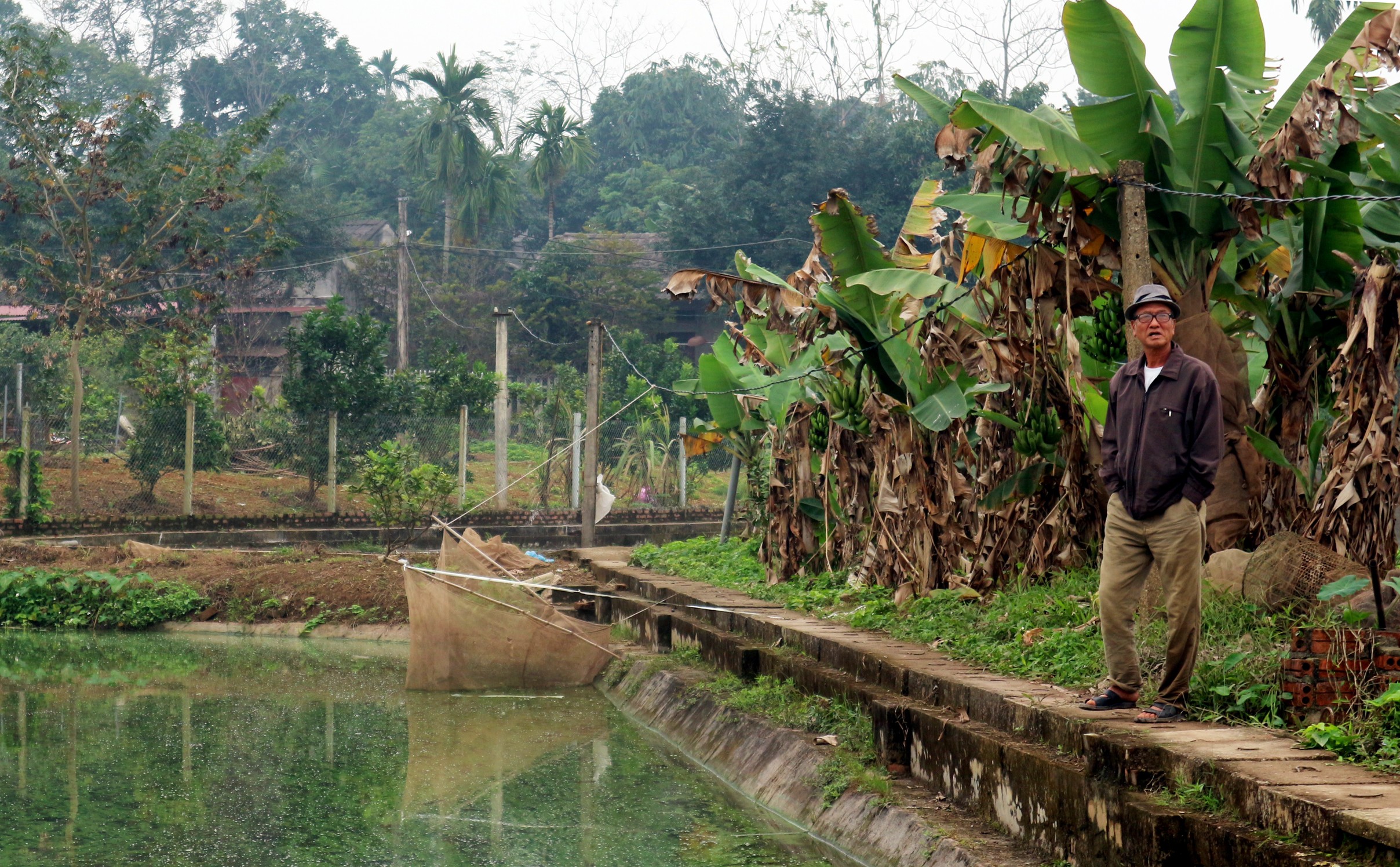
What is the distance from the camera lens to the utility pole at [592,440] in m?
15.8

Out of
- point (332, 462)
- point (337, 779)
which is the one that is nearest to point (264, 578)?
point (332, 462)

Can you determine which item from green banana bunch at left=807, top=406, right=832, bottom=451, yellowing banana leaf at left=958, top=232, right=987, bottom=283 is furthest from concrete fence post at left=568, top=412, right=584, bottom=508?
yellowing banana leaf at left=958, top=232, right=987, bottom=283

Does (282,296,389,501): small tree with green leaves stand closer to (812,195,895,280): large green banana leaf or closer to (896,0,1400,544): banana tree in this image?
(812,195,895,280): large green banana leaf

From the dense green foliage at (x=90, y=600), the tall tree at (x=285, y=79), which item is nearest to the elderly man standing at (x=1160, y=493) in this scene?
the dense green foliage at (x=90, y=600)

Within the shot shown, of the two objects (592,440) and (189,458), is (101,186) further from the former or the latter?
(592,440)

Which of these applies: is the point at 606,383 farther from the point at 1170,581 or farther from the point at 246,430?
→ the point at 1170,581

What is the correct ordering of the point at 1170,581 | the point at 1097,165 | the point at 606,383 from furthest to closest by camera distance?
the point at 606,383 < the point at 1097,165 < the point at 1170,581

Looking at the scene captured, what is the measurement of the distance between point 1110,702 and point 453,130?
30812mm

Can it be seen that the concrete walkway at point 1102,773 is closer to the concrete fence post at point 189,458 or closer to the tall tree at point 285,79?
the concrete fence post at point 189,458

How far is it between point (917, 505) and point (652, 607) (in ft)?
9.89

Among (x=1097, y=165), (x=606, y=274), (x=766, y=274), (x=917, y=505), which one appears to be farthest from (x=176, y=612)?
(x=606, y=274)

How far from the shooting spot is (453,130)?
3325cm

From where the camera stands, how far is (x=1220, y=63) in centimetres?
652

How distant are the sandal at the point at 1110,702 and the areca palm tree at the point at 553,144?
30.6 metres
